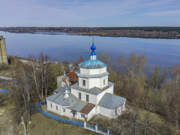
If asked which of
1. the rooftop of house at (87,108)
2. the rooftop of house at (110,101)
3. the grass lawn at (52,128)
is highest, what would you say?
the rooftop of house at (110,101)

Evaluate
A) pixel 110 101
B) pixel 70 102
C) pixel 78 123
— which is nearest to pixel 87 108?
pixel 78 123

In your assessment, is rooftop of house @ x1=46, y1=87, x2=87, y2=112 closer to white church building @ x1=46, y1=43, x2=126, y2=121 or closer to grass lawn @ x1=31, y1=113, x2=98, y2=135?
white church building @ x1=46, y1=43, x2=126, y2=121

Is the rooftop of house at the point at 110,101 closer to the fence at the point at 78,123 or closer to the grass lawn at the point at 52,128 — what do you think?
the fence at the point at 78,123

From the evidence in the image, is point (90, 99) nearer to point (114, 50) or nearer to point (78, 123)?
point (78, 123)

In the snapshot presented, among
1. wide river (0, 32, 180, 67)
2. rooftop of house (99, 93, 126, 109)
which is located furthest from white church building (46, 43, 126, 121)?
wide river (0, 32, 180, 67)

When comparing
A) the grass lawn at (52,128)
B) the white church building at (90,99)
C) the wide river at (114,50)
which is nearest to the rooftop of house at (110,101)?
the white church building at (90,99)
